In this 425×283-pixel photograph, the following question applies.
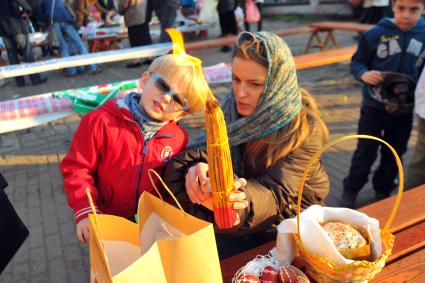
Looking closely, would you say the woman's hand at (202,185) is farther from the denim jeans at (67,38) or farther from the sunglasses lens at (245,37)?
the denim jeans at (67,38)

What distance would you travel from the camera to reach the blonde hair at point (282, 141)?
1619mm

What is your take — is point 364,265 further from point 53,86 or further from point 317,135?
point 53,86

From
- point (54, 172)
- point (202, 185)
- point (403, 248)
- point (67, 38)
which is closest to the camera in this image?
point (202, 185)

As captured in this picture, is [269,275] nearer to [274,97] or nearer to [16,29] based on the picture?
[274,97]

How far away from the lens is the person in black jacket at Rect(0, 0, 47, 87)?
6.28 m

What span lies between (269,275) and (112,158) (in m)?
0.91

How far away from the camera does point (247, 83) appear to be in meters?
1.65

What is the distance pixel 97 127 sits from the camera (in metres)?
1.67

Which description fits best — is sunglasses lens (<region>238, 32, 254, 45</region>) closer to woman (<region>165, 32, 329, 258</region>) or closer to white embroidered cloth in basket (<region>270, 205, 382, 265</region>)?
woman (<region>165, 32, 329, 258</region>)

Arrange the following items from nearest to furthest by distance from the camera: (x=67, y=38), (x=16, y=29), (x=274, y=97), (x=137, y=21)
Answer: (x=274, y=97), (x=16, y=29), (x=137, y=21), (x=67, y=38)

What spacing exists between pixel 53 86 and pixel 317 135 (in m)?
6.55

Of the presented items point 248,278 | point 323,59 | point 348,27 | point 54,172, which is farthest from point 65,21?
point 248,278

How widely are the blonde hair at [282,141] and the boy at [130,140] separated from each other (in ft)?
1.09

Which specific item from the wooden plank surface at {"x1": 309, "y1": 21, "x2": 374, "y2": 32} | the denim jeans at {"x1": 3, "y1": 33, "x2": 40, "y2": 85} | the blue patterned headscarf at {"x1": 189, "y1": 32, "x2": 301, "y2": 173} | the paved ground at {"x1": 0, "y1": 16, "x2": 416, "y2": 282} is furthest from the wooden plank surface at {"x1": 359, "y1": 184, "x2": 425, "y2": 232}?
the denim jeans at {"x1": 3, "y1": 33, "x2": 40, "y2": 85}
